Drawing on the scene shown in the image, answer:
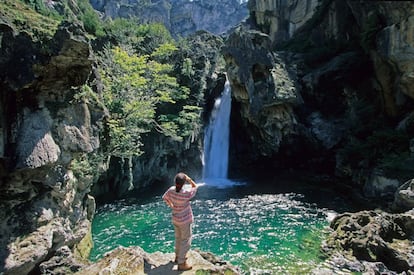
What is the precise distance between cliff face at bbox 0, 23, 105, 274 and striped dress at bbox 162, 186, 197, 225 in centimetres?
376

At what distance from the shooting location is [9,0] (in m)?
8.80

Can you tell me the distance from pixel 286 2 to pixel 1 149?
40.3m

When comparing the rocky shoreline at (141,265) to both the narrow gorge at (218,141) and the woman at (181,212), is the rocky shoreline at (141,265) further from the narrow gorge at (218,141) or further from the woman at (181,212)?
the woman at (181,212)

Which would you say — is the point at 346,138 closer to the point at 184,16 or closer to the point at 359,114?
the point at 359,114

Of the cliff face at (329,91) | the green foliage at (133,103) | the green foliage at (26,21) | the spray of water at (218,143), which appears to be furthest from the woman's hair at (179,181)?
the spray of water at (218,143)

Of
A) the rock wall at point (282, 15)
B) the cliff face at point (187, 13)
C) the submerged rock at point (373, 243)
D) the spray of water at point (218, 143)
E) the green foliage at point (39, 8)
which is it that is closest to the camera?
the submerged rock at point (373, 243)

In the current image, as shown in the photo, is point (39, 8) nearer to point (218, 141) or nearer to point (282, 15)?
point (218, 141)

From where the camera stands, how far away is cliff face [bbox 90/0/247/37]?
88800mm

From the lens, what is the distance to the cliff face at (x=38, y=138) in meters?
7.67

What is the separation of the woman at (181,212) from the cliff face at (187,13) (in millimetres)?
85291

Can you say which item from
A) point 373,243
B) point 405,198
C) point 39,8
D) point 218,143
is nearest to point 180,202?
point 373,243

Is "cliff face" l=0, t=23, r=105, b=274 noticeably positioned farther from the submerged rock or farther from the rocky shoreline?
the submerged rock

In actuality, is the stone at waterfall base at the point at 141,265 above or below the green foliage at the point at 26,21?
below

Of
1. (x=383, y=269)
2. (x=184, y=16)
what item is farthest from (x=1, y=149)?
(x=184, y=16)
